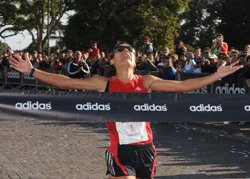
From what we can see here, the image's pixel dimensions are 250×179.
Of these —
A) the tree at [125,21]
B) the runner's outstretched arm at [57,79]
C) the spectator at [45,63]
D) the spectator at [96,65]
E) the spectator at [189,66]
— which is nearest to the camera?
the runner's outstretched arm at [57,79]

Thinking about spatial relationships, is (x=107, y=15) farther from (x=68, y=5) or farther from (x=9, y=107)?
(x=9, y=107)

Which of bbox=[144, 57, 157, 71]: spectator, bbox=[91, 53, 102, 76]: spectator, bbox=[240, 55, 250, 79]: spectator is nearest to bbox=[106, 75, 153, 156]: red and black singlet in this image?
bbox=[240, 55, 250, 79]: spectator

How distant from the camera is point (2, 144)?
10.2 meters

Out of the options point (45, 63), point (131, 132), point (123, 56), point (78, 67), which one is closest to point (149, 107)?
point (131, 132)

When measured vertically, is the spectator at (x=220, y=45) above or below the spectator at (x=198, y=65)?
above

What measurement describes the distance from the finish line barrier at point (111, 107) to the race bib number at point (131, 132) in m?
0.06

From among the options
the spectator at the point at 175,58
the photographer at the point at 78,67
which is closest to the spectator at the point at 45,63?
the photographer at the point at 78,67

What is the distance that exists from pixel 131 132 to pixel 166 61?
33.5 feet

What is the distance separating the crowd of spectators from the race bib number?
7.08 metres

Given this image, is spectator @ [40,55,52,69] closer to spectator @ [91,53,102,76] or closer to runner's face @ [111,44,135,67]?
spectator @ [91,53,102,76]

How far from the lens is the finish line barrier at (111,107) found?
498cm

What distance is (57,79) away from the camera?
4.72 m

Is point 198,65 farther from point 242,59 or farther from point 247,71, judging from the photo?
point 247,71

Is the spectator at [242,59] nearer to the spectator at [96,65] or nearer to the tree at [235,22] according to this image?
the spectator at [96,65]
